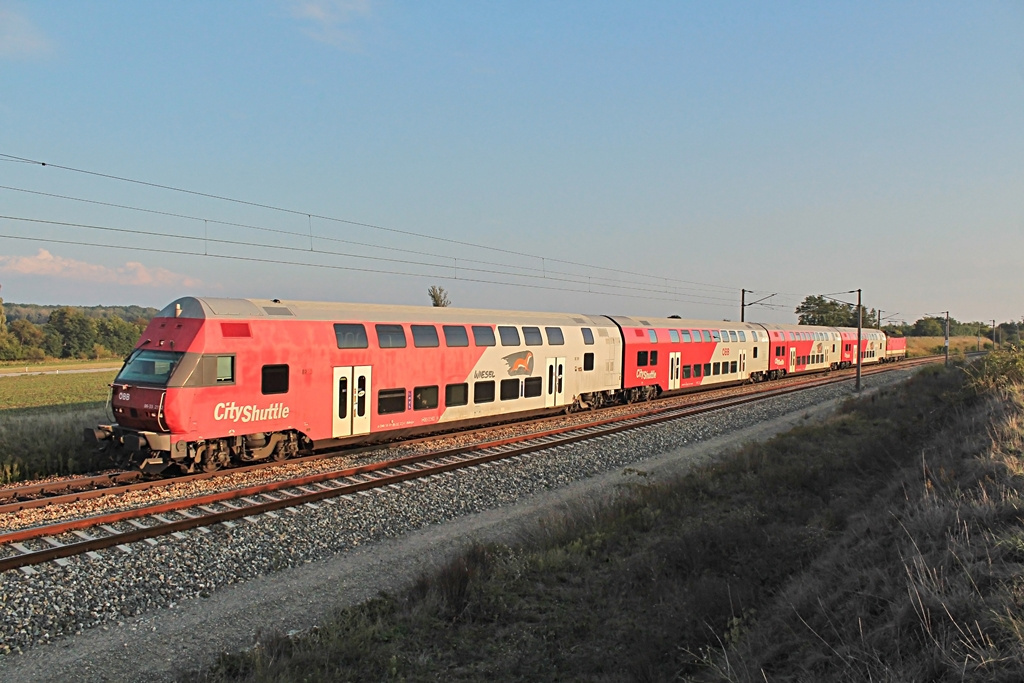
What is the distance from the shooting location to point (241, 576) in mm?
8969

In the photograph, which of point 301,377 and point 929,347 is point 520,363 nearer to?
point 301,377

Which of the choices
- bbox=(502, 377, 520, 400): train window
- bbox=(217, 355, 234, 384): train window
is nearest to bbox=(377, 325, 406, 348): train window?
bbox=(217, 355, 234, 384): train window

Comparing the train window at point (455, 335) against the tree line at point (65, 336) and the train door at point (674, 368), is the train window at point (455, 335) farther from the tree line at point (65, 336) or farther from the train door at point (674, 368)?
the tree line at point (65, 336)

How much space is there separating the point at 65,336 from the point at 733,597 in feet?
298

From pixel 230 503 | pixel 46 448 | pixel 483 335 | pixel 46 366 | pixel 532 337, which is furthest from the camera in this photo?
pixel 46 366

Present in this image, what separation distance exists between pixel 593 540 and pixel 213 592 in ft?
17.5

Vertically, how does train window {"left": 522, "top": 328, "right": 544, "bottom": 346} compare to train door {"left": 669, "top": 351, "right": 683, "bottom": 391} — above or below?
above

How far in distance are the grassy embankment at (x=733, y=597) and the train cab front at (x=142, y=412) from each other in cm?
739

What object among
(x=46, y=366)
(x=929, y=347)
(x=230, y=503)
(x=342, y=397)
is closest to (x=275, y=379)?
(x=342, y=397)

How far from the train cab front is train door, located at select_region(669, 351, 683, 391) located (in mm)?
22118

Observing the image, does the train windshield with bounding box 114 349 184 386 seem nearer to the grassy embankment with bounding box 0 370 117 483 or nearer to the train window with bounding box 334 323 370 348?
the grassy embankment with bounding box 0 370 117 483

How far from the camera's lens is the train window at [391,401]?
Answer: 16672 mm

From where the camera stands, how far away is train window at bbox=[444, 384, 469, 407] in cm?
1855

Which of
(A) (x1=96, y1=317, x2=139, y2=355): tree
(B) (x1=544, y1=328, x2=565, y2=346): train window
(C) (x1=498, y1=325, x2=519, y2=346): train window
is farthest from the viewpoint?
(A) (x1=96, y1=317, x2=139, y2=355): tree
